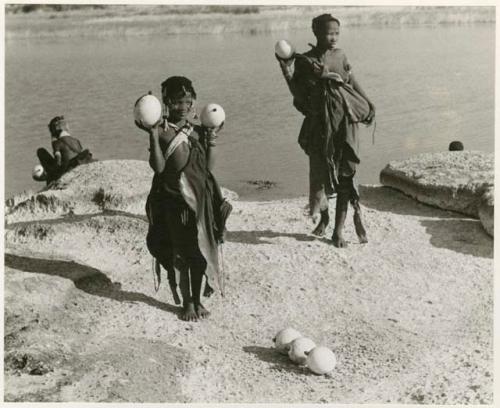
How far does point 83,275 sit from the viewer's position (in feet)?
18.5

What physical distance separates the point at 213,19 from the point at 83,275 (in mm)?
15900

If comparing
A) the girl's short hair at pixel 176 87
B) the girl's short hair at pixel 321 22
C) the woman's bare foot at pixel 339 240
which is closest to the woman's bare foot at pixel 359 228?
the woman's bare foot at pixel 339 240

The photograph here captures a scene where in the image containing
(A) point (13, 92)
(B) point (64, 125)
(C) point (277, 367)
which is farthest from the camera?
(A) point (13, 92)

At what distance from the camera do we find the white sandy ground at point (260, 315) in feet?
14.2

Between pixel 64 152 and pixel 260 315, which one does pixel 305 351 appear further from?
pixel 64 152

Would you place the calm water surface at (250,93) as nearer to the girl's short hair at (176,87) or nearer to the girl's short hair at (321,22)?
the girl's short hair at (321,22)

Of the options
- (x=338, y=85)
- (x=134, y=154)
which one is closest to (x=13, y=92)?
(x=134, y=154)

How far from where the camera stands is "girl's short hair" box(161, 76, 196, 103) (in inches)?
180

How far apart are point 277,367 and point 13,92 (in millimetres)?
11294

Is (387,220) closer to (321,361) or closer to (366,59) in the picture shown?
(321,361)

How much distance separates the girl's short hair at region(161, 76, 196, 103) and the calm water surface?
5065mm

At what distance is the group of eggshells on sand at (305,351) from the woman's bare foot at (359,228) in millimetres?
1668

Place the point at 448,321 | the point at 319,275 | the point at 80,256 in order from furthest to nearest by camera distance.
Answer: the point at 80,256 → the point at 319,275 → the point at 448,321

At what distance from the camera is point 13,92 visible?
14.5 metres
